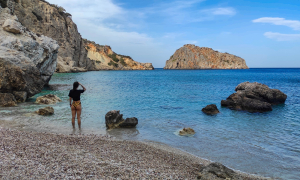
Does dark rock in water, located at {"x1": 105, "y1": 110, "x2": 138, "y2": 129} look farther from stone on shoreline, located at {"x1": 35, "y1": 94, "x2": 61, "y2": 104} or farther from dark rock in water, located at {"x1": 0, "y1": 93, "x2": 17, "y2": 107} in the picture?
stone on shoreline, located at {"x1": 35, "y1": 94, "x2": 61, "y2": 104}

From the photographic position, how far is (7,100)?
1455cm

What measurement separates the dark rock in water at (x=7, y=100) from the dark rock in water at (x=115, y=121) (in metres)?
8.16

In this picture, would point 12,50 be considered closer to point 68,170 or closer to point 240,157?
point 68,170

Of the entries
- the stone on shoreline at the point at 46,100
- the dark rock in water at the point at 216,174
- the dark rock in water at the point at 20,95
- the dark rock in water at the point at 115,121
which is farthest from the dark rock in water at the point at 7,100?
the dark rock in water at the point at 216,174

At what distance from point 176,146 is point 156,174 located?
365cm

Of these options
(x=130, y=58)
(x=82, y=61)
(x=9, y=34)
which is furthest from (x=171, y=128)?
(x=130, y=58)

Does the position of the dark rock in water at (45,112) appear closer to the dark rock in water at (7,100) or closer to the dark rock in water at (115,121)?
the dark rock in water at (7,100)

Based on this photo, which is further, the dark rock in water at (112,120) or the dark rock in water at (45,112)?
the dark rock in water at (45,112)

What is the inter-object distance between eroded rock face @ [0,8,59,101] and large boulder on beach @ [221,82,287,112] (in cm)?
1592

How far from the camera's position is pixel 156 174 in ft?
17.4

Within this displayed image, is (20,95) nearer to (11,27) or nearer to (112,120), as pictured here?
(11,27)

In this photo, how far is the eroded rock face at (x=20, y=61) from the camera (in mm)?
14781

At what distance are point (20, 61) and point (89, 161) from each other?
1360cm

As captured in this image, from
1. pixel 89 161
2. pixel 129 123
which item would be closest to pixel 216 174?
pixel 89 161
